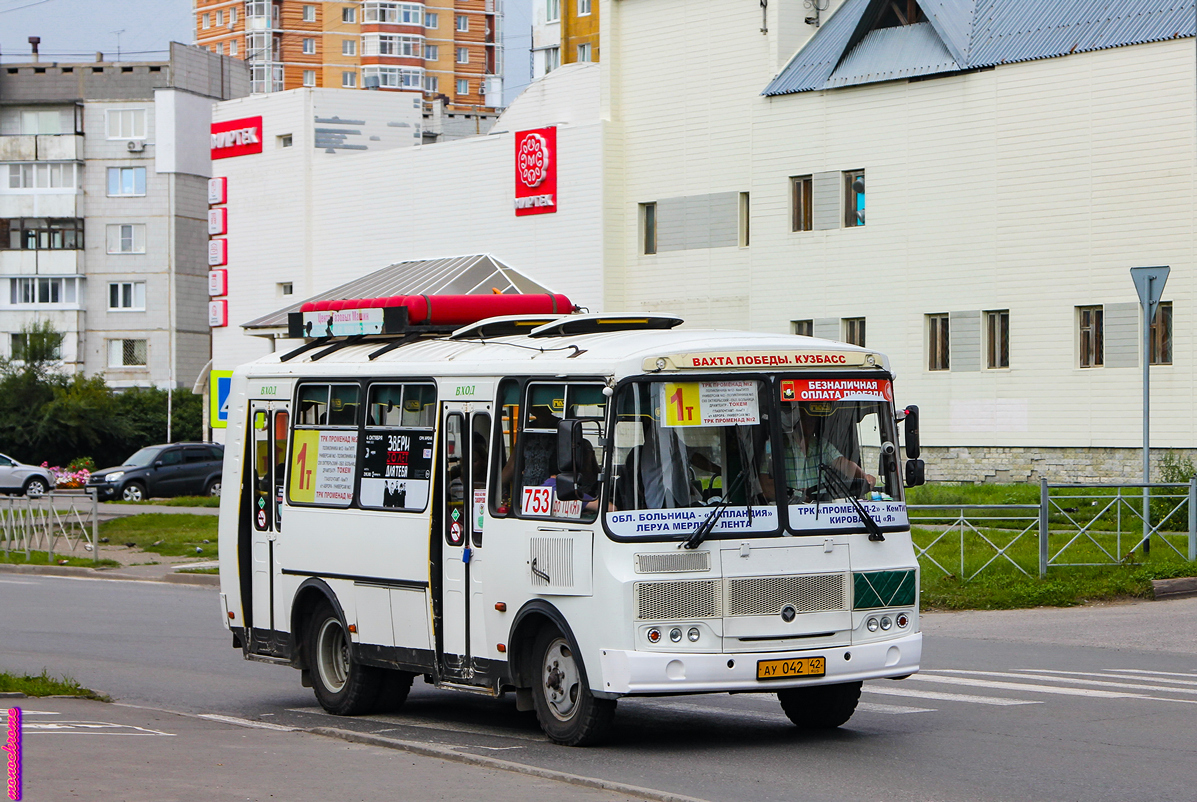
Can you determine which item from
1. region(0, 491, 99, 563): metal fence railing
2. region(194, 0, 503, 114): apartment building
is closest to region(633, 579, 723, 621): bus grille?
region(0, 491, 99, 563): metal fence railing

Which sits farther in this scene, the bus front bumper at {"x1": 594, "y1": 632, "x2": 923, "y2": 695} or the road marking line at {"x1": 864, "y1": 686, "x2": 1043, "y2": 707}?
the road marking line at {"x1": 864, "y1": 686, "x2": 1043, "y2": 707}

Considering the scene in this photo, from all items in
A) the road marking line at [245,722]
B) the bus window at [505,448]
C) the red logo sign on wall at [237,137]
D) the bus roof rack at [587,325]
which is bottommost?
the road marking line at [245,722]

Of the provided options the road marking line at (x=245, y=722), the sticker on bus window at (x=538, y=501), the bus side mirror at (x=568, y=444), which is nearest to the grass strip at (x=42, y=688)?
the road marking line at (x=245, y=722)

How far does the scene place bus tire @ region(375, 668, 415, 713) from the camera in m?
12.3

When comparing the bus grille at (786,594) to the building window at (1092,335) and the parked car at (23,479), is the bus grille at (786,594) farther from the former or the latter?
the parked car at (23,479)

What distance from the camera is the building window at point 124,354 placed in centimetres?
8650

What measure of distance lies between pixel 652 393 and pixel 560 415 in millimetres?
746

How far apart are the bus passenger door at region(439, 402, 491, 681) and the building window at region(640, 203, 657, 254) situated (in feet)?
123

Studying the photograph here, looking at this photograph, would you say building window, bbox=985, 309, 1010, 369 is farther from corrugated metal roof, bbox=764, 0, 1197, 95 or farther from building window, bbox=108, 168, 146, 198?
building window, bbox=108, 168, 146, 198

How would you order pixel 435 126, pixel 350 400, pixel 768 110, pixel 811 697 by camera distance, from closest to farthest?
1. pixel 811 697
2. pixel 350 400
3. pixel 768 110
4. pixel 435 126

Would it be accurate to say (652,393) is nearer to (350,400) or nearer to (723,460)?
(723,460)

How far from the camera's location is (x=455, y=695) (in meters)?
13.6

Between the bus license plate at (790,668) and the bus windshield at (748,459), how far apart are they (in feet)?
2.58

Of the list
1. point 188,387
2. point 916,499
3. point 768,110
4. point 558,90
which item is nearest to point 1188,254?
point 916,499
